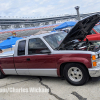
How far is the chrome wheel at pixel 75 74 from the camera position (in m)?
4.00

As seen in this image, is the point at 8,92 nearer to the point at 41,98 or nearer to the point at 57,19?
the point at 41,98

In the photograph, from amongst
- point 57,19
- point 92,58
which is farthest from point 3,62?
point 57,19

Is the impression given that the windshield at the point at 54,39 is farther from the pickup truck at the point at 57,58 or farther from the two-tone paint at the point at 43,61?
the two-tone paint at the point at 43,61

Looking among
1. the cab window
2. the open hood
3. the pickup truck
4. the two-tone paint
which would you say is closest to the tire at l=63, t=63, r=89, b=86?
the pickup truck

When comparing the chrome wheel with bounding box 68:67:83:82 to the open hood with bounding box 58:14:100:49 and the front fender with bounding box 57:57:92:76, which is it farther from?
the open hood with bounding box 58:14:100:49

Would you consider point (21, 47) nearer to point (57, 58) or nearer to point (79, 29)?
point (57, 58)

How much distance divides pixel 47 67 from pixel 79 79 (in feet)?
3.63

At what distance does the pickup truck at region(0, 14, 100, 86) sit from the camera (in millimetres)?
3823

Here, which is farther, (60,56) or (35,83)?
(35,83)

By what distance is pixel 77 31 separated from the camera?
474cm

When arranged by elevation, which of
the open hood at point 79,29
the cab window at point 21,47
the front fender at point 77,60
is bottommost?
the front fender at point 77,60

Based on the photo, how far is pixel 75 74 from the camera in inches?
159

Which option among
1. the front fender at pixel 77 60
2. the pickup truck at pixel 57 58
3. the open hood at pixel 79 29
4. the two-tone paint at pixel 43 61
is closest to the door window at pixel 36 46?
the pickup truck at pixel 57 58

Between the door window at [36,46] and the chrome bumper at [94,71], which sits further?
the door window at [36,46]
